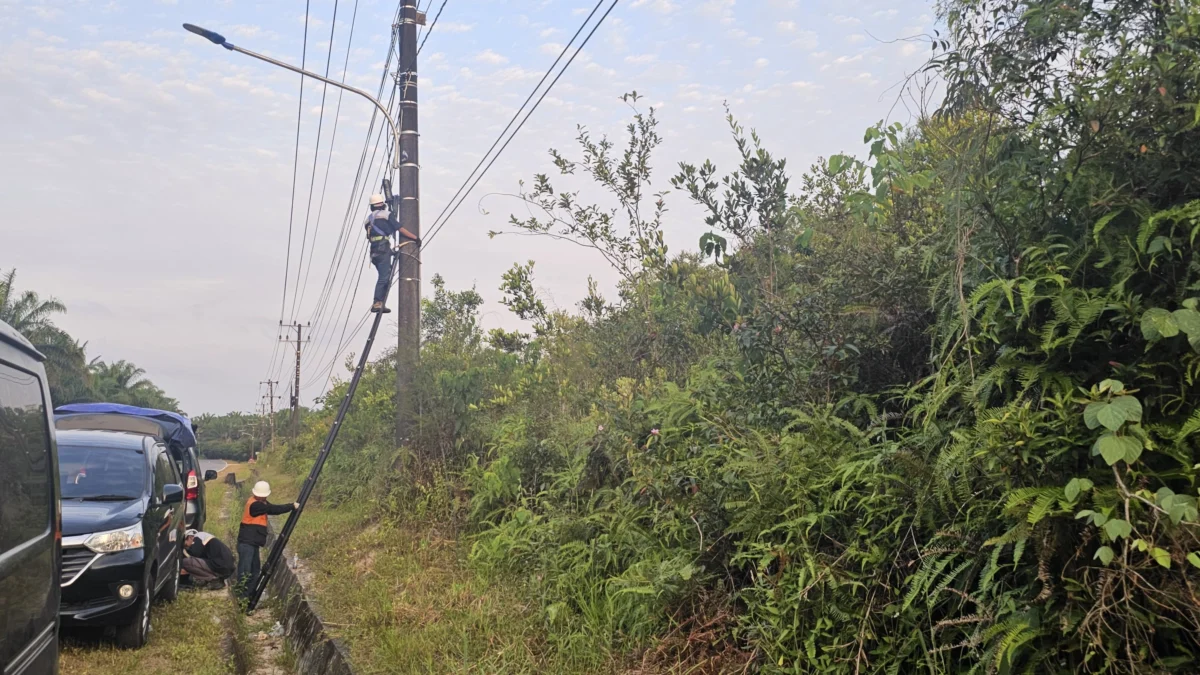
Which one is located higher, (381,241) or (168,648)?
(381,241)

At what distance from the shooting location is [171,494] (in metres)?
7.95

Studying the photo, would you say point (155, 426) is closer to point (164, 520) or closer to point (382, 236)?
point (382, 236)

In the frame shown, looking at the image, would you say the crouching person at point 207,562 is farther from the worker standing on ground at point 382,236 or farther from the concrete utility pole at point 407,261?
the worker standing on ground at point 382,236

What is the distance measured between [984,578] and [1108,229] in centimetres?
144

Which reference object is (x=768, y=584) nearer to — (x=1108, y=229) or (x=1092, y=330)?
(x=1092, y=330)

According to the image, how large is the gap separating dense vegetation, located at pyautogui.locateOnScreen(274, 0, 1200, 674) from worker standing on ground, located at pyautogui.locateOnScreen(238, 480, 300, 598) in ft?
16.0

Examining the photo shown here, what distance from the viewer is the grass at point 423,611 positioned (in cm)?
561

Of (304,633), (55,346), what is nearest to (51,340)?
(55,346)

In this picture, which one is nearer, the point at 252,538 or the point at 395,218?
the point at 252,538

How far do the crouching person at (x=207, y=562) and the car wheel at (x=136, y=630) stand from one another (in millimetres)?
3339

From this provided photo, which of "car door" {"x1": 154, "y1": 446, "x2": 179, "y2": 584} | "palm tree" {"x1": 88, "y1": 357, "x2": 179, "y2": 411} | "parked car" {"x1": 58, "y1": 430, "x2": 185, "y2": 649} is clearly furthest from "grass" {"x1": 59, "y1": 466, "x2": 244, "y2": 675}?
"palm tree" {"x1": 88, "y1": 357, "x2": 179, "y2": 411}

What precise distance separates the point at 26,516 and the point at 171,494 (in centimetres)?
467

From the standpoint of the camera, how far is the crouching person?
34.1 ft

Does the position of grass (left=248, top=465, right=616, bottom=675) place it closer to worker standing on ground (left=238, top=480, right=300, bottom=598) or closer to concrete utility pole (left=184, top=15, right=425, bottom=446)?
worker standing on ground (left=238, top=480, right=300, bottom=598)
